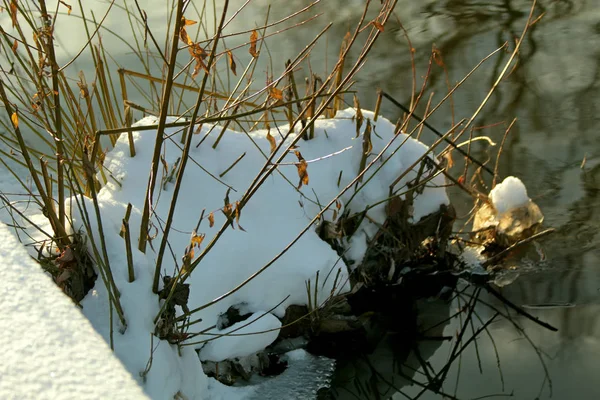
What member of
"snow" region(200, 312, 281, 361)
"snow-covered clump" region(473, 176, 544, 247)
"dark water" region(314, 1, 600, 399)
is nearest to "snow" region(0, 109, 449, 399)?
"snow" region(200, 312, 281, 361)

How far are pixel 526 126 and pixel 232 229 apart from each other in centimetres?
215

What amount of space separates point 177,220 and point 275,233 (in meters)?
0.33

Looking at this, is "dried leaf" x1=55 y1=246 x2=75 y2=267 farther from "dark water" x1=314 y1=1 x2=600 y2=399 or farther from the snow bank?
"dark water" x1=314 y1=1 x2=600 y2=399

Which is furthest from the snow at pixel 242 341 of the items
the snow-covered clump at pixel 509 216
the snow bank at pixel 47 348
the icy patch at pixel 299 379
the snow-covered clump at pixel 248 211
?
the snow-covered clump at pixel 509 216

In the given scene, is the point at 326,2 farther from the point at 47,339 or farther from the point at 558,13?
the point at 47,339

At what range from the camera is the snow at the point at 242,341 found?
2.15 m

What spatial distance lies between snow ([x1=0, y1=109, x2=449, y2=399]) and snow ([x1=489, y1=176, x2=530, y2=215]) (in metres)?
0.31

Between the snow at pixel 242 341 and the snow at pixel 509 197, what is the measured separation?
1.16 meters

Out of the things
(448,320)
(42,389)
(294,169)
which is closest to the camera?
(42,389)

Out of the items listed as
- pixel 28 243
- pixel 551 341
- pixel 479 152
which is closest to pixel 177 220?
pixel 28 243

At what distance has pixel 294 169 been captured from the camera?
8.28ft

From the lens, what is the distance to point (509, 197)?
2.94 m

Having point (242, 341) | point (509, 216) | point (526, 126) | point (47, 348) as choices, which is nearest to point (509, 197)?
point (509, 216)

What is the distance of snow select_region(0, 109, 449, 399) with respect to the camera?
5.85 feet
